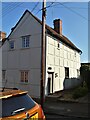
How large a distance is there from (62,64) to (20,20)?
272 inches

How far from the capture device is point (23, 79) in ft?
68.2

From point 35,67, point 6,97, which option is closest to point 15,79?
point 35,67

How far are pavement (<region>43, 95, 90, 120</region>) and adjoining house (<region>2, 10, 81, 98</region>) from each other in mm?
2613

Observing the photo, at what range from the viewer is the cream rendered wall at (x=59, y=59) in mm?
20188

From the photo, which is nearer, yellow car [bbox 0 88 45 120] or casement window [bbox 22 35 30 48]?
yellow car [bbox 0 88 45 120]

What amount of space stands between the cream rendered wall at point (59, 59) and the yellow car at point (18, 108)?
49.4 feet

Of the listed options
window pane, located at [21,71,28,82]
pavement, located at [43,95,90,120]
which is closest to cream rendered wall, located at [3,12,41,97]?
window pane, located at [21,71,28,82]

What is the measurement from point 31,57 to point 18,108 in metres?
16.2

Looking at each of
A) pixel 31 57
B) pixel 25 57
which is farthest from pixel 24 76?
pixel 31 57

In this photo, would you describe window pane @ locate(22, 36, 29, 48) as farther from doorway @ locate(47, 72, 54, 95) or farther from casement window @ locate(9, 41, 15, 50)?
doorway @ locate(47, 72, 54, 95)

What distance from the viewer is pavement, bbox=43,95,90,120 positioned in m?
11.5

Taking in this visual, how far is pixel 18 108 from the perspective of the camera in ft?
13.2

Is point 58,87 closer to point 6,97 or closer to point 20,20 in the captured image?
point 20,20

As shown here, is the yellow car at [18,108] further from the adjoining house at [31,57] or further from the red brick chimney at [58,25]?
the red brick chimney at [58,25]
